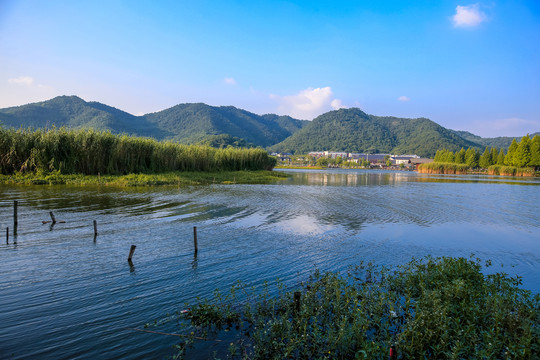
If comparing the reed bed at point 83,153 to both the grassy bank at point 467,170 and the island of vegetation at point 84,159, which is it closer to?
the island of vegetation at point 84,159

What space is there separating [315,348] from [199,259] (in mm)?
6820

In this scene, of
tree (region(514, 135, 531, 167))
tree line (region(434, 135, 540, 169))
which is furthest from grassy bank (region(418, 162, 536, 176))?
tree (region(514, 135, 531, 167))

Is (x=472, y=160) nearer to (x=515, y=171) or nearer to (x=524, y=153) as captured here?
(x=524, y=153)

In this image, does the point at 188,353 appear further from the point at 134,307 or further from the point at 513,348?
the point at 513,348

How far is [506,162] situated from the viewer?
339ft

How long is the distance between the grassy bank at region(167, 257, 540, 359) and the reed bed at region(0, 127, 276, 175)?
127ft

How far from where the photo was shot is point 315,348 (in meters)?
6.36

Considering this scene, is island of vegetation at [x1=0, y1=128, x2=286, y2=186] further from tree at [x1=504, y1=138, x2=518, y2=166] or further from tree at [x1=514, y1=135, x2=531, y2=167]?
tree at [x1=504, y1=138, x2=518, y2=166]

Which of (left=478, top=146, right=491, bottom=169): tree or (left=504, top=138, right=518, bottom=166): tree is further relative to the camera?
(left=478, top=146, right=491, bottom=169): tree

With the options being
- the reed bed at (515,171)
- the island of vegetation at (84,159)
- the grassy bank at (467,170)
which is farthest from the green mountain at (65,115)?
the reed bed at (515,171)

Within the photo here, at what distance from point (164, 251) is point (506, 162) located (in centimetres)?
12437

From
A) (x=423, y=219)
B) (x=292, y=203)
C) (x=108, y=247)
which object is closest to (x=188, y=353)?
(x=108, y=247)

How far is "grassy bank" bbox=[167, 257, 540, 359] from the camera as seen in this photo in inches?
238

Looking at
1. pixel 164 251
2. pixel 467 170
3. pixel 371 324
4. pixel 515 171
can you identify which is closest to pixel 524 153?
pixel 515 171
